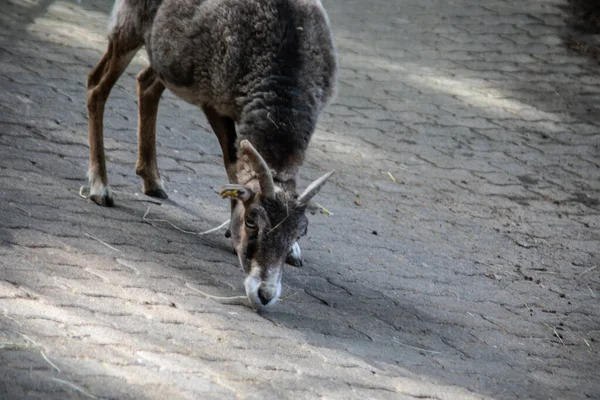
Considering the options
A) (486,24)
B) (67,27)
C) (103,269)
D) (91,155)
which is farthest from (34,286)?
(486,24)

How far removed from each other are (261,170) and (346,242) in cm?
189

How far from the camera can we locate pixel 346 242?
264 inches

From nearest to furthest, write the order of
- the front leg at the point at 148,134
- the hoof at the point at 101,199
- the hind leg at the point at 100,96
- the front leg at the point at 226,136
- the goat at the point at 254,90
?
1. the goat at the point at 254,90
2. the front leg at the point at 226,136
3. the hoof at the point at 101,199
4. the hind leg at the point at 100,96
5. the front leg at the point at 148,134

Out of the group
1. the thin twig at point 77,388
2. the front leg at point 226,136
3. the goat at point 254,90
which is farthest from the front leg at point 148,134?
the thin twig at point 77,388

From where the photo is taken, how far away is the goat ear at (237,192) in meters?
5.07

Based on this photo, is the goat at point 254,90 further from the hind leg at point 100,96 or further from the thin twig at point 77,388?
the thin twig at point 77,388

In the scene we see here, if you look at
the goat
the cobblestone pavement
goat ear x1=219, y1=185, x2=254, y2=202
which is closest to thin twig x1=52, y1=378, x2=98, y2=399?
the cobblestone pavement

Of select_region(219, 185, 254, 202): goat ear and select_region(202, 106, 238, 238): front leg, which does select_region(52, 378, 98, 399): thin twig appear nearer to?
select_region(219, 185, 254, 202): goat ear

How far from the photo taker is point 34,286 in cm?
458

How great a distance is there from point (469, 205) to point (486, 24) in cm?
521

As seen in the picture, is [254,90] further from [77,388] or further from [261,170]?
[77,388]

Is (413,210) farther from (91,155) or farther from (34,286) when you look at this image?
(34,286)

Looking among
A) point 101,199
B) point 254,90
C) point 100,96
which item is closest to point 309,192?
point 254,90

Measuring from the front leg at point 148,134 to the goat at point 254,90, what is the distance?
0.40m
